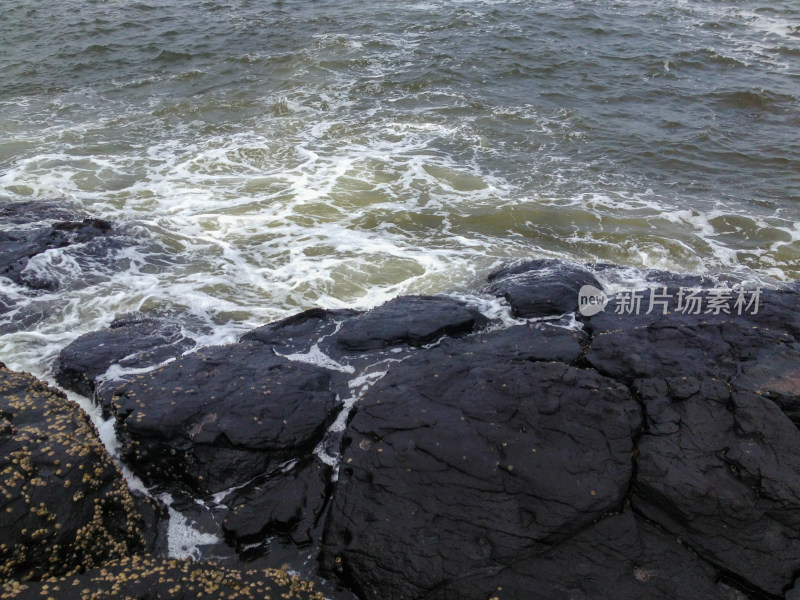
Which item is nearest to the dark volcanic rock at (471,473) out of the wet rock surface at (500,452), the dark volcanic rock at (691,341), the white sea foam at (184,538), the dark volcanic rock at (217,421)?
the wet rock surface at (500,452)

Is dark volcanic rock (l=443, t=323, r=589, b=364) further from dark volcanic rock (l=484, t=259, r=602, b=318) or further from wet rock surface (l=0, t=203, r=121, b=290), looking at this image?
wet rock surface (l=0, t=203, r=121, b=290)

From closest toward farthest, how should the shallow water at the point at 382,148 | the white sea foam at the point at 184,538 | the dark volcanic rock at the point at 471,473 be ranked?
the dark volcanic rock at the point at 471,473 → the white sea foam at the point at 184,538 → the shallow water at the point at 382,148

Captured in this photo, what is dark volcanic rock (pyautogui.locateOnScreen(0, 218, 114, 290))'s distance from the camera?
10.3 meters

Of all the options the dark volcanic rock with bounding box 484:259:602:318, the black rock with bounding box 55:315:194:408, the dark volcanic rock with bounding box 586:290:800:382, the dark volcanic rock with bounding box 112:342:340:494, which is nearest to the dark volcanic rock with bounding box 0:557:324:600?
the dark volcanic rock with bounding box 112:342:340:494

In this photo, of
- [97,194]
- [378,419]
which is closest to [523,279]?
[378,419]

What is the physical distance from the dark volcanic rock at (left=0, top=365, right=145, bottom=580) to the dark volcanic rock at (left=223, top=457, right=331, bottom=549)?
102cm

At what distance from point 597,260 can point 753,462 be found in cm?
641

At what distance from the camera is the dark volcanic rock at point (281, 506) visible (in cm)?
578

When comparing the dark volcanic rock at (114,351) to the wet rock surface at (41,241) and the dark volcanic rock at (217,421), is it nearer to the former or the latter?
the dark volcanic rock at (217,421)

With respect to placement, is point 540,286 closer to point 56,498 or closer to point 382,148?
point 56,498

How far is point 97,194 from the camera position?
13.7m

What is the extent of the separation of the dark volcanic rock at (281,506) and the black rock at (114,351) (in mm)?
2843

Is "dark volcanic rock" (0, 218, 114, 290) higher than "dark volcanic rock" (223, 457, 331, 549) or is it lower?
higher

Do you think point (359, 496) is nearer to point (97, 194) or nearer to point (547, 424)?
point (547, 424)
